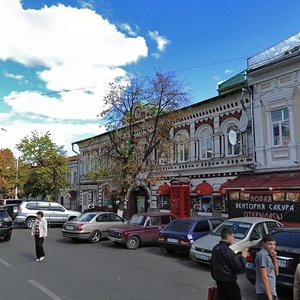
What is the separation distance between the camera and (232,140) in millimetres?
21922

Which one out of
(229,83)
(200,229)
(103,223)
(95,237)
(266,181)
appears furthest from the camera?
(229,83)

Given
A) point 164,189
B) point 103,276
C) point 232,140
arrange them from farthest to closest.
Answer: point 164,189, point 232,140, point 103,276

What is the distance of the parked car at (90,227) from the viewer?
1733 centimetres

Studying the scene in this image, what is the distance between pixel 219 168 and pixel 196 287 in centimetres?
1409

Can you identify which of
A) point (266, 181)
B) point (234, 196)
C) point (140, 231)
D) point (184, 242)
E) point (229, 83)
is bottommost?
point (184, 242)

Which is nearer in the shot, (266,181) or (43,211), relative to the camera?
(266,181)

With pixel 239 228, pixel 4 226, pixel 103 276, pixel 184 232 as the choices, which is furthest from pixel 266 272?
pixel 4 226

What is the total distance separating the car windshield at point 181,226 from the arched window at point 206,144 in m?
9.95

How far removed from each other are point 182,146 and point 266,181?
27.5ft

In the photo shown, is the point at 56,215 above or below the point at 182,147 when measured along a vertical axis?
below

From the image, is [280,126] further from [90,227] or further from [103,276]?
[103,276]

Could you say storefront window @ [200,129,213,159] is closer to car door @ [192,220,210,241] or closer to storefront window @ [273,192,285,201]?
storefront window @ [273,192,285,201]

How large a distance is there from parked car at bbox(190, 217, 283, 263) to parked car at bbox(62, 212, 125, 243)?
6.60 m

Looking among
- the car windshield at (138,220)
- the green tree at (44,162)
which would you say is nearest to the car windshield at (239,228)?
the car windshield at (138,220)
